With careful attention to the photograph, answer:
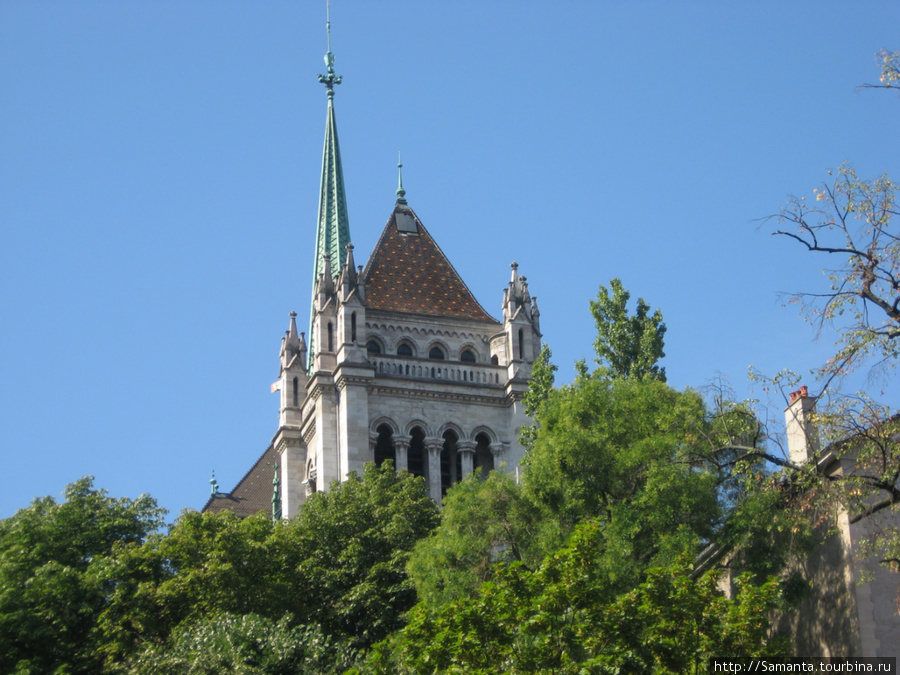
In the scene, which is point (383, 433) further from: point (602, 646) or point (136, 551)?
point (602, 646)

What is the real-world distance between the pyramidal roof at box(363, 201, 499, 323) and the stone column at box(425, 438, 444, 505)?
23.2 ft

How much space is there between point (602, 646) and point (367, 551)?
61.3ft

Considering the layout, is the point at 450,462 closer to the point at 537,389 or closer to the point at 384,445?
the point at 384,445

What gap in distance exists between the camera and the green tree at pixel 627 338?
40250 mm

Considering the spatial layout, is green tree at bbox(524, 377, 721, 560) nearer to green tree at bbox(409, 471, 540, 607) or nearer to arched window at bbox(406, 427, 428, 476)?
green tree at bbox(409, 471, 540, 607)

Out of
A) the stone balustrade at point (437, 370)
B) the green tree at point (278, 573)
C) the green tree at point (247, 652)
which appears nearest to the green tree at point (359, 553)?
the green tree at point (278, 573)

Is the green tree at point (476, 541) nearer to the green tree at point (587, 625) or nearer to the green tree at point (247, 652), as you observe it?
the green tree at point (247, 652)

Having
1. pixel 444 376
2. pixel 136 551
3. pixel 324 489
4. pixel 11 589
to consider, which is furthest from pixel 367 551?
pixel 444 376

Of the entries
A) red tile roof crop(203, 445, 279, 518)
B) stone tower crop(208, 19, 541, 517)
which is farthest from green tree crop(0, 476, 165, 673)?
red tile roof crop(203, 445, 279, 518)

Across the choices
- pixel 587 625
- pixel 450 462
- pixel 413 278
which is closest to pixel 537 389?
pixel 450 462

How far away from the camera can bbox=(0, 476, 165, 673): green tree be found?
3672cm

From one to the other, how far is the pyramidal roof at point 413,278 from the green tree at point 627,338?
997 inches

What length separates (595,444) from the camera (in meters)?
32.3

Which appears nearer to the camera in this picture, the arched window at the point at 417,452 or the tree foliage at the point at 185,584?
the tree foliage at the point at 185,584
